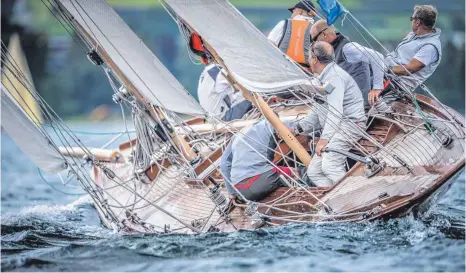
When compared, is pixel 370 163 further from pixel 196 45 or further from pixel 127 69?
pixel 127 69

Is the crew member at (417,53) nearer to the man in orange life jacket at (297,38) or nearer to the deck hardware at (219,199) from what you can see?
the man in orange life jacket at (297,38)

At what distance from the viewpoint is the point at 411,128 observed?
34.3ft

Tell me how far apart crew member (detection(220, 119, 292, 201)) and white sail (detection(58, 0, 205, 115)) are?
3.17ft

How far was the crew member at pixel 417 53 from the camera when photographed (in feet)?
34.8

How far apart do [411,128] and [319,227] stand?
1.59m

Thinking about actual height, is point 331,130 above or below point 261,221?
above

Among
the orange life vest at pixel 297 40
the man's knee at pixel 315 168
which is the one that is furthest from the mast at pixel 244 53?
the orange life vest at pixel 297 40

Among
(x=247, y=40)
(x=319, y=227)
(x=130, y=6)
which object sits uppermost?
(x=130, y=6)

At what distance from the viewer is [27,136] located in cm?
1095

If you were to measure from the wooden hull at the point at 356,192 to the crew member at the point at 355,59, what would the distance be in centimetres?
37

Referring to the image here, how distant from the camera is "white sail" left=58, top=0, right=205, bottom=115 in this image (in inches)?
429

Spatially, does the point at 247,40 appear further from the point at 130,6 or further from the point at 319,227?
the point at 130,6

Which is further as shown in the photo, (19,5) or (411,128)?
(19,5)

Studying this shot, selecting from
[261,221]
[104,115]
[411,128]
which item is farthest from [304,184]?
[104,115]
